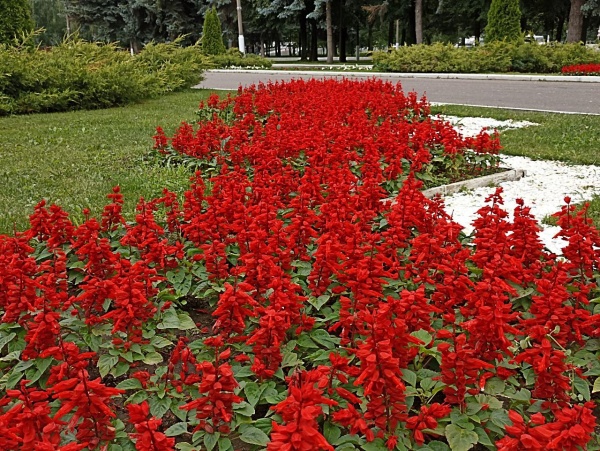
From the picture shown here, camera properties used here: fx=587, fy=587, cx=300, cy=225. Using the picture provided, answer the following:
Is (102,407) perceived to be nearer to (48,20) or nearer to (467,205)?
(467,205)

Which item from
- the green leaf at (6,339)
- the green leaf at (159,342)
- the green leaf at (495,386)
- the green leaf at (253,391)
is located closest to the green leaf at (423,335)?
the green leaf at (495,386)

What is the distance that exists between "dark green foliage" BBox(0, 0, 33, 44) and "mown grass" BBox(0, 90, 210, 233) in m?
4.06

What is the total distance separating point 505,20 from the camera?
24.7 metres

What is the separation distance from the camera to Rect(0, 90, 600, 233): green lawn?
6.04 metres

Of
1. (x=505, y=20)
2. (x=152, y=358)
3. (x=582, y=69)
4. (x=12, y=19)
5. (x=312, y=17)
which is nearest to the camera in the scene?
(x=152, y=358)

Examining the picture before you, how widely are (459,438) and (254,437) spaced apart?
79 cm

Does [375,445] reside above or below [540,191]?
below

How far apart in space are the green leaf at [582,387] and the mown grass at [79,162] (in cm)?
395

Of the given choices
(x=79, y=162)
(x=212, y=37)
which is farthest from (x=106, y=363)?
(x=212, y=37)

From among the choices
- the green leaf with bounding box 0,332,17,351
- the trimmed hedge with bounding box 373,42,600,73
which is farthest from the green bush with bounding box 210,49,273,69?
the green leaf with bounding box 0,332,17,351

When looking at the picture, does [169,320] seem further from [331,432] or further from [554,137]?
[554,137]

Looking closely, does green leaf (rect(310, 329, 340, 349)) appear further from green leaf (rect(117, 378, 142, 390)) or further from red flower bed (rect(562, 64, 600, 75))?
red flower bed (rect(562, 64, 600, 75))

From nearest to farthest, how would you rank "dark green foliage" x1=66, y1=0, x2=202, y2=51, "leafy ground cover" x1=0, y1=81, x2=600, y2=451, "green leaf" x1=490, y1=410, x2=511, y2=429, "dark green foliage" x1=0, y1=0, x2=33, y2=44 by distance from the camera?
"leafy ground cover" x1=0, y1=81, x2=600, y2=451 < "green leaf" x1=490, y1=410, x2=511, y2=429 < "dark green foliage" x1=0, y1=0, x2=33, y2=44 < "dark green foliage" x1=66, y1=0, x2=202, y2=51

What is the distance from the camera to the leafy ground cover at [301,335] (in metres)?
2.14
